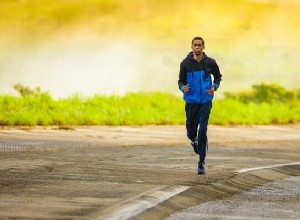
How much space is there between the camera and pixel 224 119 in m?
41.9

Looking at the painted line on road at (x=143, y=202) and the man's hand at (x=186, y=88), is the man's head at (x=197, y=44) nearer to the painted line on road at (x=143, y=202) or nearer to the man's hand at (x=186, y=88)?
the man's hand at (x=186, y=88)

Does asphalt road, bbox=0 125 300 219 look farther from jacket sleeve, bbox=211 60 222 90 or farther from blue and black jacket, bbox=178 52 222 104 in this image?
jacket sleeve, bbox=211 60 222 90

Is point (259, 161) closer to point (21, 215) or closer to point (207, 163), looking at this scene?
point (207, 163)

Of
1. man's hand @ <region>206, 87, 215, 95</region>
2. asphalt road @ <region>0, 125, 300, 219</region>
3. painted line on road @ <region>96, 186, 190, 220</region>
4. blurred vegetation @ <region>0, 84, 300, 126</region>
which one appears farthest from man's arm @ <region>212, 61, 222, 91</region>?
blurred vegetation @ <region>0, 84, 300, 126</region>

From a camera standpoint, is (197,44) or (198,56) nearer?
(197,44)

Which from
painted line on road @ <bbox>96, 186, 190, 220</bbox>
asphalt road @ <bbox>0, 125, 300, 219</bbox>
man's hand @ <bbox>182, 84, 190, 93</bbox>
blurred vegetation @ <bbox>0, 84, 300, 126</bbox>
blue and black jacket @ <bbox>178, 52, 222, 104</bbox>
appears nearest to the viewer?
painted line on road @ <bbox>96, 186, 190, 220</bbox>

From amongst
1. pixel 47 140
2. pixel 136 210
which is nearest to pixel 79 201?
pixel 136 210

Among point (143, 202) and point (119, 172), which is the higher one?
point (119, 172)

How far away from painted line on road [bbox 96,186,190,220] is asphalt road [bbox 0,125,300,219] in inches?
0.5

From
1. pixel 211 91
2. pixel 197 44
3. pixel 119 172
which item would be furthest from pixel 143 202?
pixel 197 44

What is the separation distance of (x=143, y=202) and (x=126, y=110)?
26.3 metres

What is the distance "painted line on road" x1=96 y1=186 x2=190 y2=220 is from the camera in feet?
36.3

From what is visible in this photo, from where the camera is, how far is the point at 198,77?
16.3m

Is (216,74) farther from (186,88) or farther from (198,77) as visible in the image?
(186,88)
